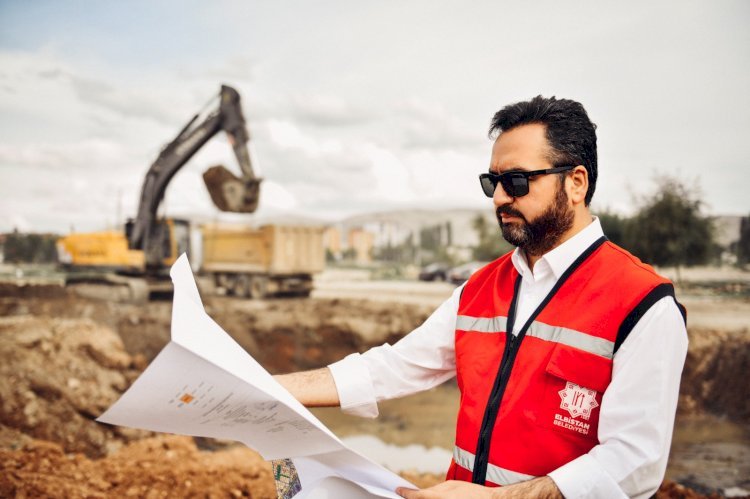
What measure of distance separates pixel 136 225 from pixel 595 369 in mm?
15298

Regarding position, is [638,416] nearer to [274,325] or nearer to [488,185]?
[488,185]

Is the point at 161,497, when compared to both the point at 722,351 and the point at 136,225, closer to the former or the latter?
the point at 722,351

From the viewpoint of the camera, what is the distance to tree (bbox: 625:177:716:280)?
18.7 meters

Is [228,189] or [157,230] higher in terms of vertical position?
[228,189]

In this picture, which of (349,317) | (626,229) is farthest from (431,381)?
(626,229)

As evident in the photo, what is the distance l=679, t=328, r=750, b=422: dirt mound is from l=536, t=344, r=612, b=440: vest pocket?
9884 mm

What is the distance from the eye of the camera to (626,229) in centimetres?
2019

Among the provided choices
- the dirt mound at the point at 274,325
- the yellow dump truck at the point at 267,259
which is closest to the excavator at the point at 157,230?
the dirt mound at the point at 274,325

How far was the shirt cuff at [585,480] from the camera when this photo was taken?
1.29 meters

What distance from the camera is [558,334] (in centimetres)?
145

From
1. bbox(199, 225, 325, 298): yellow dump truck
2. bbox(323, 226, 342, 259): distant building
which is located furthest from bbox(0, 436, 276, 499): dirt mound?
bbox(323, 226, 342, 259): distant building

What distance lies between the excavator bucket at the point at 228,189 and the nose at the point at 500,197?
12.2m

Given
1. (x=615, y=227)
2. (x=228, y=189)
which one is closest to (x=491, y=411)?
(x=228, y=189)

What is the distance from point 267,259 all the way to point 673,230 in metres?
13.0
